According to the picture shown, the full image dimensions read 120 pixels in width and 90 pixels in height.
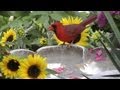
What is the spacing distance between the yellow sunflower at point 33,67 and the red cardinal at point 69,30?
0.08 metres

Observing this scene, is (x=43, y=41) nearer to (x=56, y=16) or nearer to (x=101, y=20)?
(x=56, y=16)

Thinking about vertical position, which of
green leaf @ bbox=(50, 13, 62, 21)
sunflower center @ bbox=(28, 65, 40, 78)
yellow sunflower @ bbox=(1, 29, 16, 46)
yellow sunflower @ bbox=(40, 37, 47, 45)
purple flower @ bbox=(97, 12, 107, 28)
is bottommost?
sunflower center @ bbox=(28, 65, 40, 78)

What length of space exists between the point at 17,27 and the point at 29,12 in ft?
0.19

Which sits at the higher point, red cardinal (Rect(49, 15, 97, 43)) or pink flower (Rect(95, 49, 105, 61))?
red cardinal (Rect(49, 15, 97, 43))

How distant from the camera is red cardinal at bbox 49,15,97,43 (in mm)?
1242

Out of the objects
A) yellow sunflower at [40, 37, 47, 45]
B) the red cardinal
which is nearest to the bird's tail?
the red cardinal

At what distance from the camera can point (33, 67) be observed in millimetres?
1241

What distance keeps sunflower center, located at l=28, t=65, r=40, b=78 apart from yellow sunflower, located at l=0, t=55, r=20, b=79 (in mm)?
40

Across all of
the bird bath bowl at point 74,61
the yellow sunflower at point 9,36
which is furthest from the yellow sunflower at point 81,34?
the yellow sunflower at point 9,36

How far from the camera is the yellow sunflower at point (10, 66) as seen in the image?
49.3 inches

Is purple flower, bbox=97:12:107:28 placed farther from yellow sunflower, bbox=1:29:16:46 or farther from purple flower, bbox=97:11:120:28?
yellow sunflower, bbox=1:29:16:46

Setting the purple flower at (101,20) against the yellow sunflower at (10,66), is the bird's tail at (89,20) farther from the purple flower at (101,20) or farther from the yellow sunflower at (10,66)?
the yellow sunflower at (10,66)
